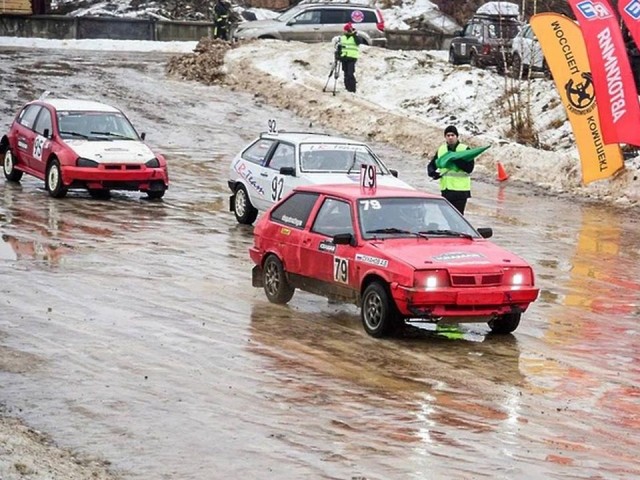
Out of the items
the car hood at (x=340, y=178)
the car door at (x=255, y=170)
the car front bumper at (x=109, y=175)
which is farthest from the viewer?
the car front bumper at (x=109, y=175)

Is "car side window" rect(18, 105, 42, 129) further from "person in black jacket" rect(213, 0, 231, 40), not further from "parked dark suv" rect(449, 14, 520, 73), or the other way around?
"person in black jacket" rect(213, 0, 231, 40)

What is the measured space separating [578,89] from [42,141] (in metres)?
10.5

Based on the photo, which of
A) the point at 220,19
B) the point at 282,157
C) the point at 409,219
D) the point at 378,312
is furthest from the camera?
the point at 220,19

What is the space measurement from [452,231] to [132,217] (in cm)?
900

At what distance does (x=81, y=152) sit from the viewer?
22.9 m

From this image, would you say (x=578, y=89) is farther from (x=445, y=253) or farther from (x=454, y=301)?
(x=454, y=301)

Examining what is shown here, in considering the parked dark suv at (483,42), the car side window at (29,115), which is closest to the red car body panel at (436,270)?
the car side window at (29,115)

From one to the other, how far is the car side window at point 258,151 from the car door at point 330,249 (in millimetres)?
6512

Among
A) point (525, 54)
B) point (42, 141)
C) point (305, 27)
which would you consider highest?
point (305, 27)

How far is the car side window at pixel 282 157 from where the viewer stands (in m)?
19.9

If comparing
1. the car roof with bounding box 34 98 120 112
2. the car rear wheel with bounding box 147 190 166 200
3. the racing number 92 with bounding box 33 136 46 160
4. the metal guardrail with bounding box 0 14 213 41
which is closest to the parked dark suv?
the metal guardrail with bounding box 0 14 213 41

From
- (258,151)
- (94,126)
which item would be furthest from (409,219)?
(94,126)

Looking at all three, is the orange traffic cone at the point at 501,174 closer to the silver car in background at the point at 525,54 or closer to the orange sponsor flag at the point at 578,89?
the orange sponsor flag at the point at 578,89

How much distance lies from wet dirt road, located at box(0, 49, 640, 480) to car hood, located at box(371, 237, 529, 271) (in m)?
0.78
